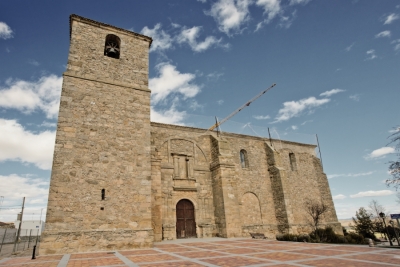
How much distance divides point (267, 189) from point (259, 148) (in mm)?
Result: 3645

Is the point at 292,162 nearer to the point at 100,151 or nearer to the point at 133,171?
the point at 133,171

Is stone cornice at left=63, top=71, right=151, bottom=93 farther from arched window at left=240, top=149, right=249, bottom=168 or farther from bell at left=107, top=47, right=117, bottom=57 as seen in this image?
arched window at left=240, top=149, right=249, bottom=168

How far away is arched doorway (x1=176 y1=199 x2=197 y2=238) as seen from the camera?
15.3 meters

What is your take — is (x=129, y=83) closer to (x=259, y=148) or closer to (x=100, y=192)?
(x=100, y=192)

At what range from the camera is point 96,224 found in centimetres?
1009

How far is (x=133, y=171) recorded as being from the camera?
38.0 ft

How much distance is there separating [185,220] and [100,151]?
7.56 m

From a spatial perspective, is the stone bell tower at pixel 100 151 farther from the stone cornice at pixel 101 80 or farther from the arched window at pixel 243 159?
the arched window at pixel 243 159

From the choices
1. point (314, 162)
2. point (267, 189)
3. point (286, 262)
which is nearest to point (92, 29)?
point (286, 262)

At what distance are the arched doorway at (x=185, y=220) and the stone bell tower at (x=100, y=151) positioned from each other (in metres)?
4.72

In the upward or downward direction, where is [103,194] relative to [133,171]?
downward

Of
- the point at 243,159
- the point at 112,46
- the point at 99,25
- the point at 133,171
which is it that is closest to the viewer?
the point at 133,171

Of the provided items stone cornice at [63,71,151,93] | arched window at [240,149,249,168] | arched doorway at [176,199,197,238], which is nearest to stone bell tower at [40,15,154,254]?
stone cornice at [63,71,151,93]

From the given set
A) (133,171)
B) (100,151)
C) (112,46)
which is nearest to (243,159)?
(133,171)
